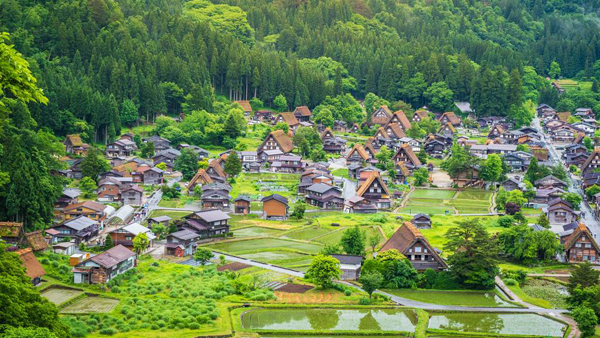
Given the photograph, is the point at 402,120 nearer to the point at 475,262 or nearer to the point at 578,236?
the point at 578,236

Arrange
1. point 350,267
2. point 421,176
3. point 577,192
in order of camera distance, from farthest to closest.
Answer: point 421,176, point 577,192, point 350,267

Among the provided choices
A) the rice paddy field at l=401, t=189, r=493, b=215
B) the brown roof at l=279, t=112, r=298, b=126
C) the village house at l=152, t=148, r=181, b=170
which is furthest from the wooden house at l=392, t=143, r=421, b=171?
the village house at l=152, t=148, r=181, b=170

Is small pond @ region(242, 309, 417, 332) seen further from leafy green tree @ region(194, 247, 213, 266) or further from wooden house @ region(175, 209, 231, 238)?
wooden house @ region(175, 209, 231, 238)

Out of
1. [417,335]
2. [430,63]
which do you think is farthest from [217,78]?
[417,335]

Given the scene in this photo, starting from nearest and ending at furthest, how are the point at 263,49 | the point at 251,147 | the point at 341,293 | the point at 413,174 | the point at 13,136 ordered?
the point at 341,293 < the point at 13,136 < the point at 413,174 < the point at 251,147 < the point at 263,49

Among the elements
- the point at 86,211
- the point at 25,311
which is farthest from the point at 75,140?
the point at 25,311

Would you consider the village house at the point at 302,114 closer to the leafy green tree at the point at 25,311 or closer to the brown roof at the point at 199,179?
the brown roof at the point at 199,179

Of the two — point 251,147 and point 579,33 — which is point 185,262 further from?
point 579,33
